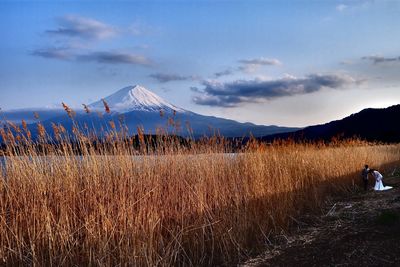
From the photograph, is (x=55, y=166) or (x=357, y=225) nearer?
(x=55, y=166)

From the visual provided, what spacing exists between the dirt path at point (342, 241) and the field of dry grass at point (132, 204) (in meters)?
0.33

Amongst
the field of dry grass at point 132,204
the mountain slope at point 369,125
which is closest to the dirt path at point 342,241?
the field of dry grass at point 132,204

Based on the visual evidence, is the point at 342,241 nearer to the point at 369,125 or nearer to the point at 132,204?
the point at 132,204

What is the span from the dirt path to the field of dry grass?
1.07 ft

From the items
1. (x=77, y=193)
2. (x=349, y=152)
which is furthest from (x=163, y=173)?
(x=349, y=152)

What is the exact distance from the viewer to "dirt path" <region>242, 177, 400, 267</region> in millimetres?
4656

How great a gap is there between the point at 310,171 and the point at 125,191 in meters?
5.42

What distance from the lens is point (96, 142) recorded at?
552 centimetres

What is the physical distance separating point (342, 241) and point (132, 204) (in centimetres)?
283

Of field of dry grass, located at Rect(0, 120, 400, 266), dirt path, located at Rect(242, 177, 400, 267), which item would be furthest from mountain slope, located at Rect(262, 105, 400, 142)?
field of dry grass, located at Rect(0, 120, 400, 266)

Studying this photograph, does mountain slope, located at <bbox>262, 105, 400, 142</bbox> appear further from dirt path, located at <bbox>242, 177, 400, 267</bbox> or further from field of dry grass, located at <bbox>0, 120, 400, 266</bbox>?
field of dry grass, located at <bbox>0, 120, 400, 266</bbox>

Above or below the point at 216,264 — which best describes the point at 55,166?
above

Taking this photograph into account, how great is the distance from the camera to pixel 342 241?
5406mm

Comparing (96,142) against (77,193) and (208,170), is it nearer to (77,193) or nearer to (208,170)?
(77,193)
